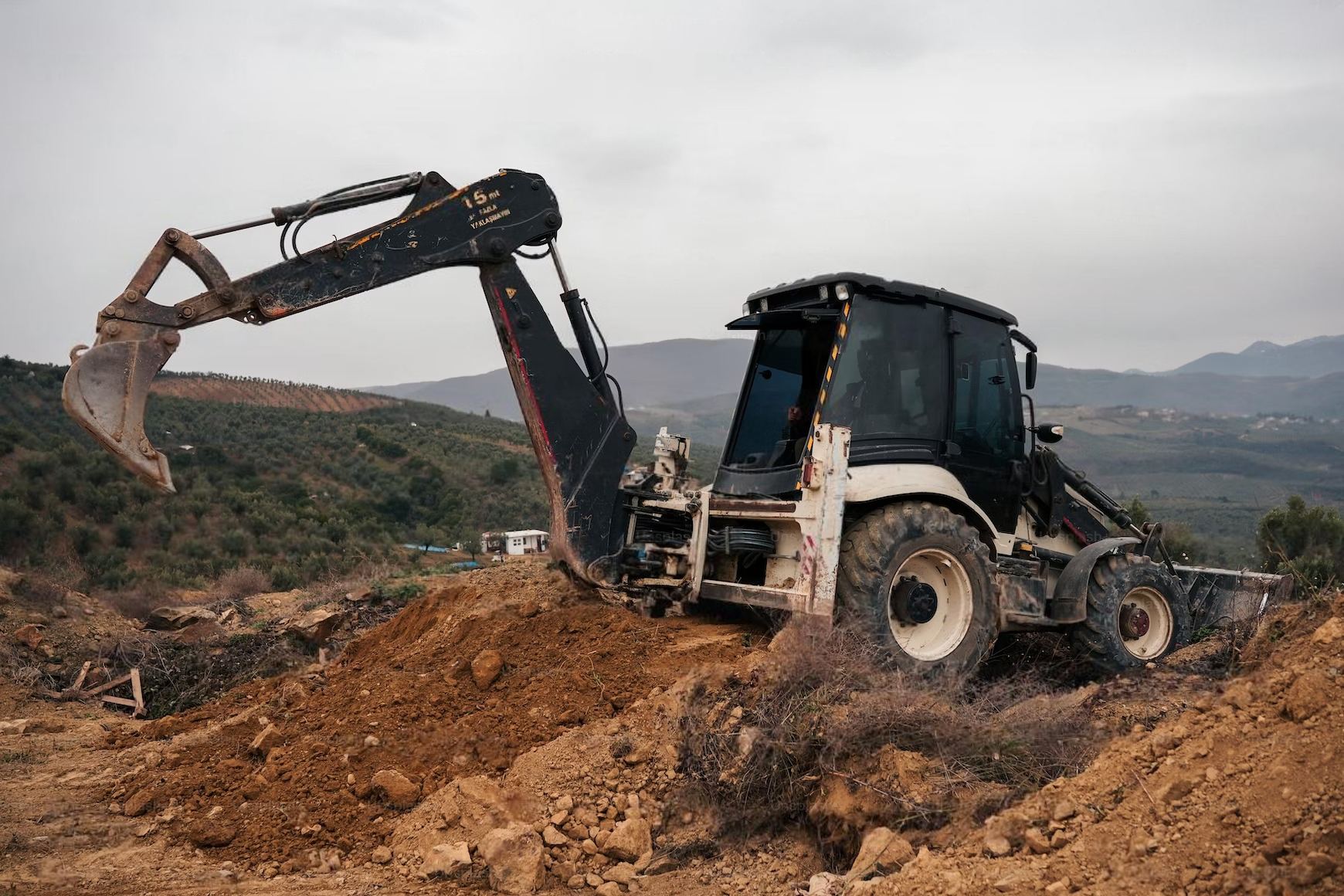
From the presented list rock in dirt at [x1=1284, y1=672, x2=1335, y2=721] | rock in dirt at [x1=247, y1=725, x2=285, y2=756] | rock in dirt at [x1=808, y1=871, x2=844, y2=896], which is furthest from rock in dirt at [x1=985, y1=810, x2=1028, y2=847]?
rock in dirt at [x1=247, y1=725, x2=285, y2=756]

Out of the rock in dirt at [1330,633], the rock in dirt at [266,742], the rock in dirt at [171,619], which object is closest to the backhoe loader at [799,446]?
the rock in dirt at [266,742]

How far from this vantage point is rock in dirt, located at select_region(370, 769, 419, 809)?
16.0 ft

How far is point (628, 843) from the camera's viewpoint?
4.55 meters

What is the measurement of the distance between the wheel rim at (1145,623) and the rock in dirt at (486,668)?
15.0 ft

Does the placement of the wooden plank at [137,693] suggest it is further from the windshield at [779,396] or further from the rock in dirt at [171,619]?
the windshield at [779,396]

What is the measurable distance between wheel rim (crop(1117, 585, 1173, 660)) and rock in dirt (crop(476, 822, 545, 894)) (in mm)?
4908

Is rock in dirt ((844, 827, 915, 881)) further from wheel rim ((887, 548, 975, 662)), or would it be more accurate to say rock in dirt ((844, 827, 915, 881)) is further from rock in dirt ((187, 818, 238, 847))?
rock in dirt ((187, 818, 238, 847))

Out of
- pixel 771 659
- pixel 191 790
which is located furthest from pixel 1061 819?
pixel 191 790

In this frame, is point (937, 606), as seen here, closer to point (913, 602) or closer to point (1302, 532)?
point (913, 602)

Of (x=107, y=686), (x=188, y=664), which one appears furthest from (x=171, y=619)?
(x=107, y=686)

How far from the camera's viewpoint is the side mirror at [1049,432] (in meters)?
7.34

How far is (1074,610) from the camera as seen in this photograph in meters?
7.16

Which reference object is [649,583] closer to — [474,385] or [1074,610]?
[1074,610]

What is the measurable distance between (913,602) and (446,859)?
3326 mm
